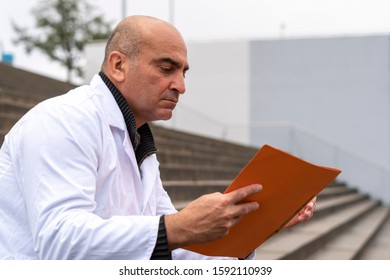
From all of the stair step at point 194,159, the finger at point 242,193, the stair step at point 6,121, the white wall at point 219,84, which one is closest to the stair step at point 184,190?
the stair step at point 194,159

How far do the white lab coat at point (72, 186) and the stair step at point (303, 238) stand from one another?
10.4 feet

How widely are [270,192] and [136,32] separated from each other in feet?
1.68

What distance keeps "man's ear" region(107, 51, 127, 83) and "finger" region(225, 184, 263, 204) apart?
45 cm

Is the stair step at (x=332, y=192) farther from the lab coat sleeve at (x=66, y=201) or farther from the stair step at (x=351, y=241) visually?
the lab coat sleeve at (x=66, y=201)

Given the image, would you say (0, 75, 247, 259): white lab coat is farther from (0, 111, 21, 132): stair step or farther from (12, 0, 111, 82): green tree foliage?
(12, 0, 111, 82): green tree foliage

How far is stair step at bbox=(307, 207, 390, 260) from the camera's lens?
19.6ft

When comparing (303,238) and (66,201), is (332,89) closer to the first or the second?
(303,238)

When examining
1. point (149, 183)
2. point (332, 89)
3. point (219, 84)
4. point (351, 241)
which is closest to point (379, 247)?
point (351, 241)

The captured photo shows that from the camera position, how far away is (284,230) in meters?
6.31

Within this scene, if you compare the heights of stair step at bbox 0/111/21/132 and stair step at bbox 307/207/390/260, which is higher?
stair step at bbox 0/111/21/132

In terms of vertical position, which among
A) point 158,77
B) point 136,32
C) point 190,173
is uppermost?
point 136,32

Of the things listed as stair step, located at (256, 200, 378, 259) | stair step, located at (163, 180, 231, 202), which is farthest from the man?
stair step, located at (163, 180, 231, 202)

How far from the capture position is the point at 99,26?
30.6 meters
